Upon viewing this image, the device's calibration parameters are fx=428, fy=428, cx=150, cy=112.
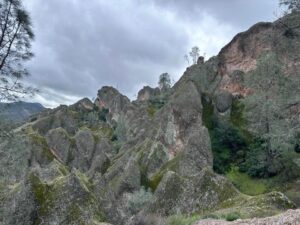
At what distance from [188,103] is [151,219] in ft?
109

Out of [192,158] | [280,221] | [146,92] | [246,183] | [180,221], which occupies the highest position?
[146,92]

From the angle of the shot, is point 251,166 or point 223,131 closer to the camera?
point 251,166

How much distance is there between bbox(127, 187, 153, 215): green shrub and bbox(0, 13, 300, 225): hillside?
0.10m

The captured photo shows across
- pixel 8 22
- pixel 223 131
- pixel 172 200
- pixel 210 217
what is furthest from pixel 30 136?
pixel 210 217

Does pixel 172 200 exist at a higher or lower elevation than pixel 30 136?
lower

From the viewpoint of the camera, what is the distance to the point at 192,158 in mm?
36250

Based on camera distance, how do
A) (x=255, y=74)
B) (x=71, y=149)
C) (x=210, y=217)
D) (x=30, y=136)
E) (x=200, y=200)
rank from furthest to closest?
(x=71, y=149) < (x=30, y=136) < (x=255, y=74) < (x=200, y=200) < (x=210, y=217)

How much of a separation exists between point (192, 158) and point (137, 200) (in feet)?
24.1

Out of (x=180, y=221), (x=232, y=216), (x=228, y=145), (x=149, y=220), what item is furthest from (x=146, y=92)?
(x=232, y=216)

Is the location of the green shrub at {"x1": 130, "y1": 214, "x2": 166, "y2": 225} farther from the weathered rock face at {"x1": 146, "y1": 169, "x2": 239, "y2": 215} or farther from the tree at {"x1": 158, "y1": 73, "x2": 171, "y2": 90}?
the tree at {"x1": 158, "y1": 73, "x2": 171, "y2": 90}

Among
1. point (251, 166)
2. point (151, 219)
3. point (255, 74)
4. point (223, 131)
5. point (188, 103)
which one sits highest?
point (255, 74)

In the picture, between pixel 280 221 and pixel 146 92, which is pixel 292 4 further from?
pixel 146 92

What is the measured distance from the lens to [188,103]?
51.1 meters

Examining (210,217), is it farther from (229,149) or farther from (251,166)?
(229,149)
